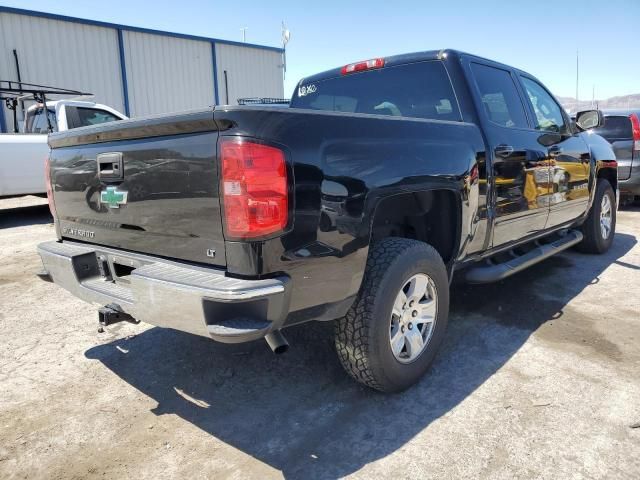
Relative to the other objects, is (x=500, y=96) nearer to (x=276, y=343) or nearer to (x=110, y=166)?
(x=276, y=343)

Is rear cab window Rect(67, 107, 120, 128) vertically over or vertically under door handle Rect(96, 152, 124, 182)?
over

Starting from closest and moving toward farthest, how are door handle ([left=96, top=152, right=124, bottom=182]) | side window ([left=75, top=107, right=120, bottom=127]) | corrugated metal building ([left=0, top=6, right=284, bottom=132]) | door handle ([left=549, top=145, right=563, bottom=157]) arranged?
door handle ([left=96, top=152, right=124, bottom=182]) < door handle ([left=549, top=145, right=563, bottom=157]) < side window ([left=75, top=107, right=120, bottom=127]) < corrugated metal building ([left=0, top=6, right=284, bottom=132])

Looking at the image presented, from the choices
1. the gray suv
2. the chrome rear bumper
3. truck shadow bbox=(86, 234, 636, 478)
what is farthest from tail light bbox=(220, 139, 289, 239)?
the gray suv

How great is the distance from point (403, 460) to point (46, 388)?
208 cm

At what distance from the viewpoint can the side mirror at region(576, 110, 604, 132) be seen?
4613 mm

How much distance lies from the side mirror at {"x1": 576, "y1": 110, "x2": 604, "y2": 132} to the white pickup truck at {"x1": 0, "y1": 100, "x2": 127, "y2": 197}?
22.4 feet

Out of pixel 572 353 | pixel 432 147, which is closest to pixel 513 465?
pixel 572 353

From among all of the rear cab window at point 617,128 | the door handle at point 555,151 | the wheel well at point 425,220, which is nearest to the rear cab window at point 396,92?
the wheel well at point 425,220

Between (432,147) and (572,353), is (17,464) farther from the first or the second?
(572,353)

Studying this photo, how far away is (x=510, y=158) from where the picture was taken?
10.9 feet

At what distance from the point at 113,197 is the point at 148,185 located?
332mm

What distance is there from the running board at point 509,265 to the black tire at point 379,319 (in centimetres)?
87

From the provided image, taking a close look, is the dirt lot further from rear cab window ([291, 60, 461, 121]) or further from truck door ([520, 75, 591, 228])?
rear cab window ([291, 60, 461, 121])

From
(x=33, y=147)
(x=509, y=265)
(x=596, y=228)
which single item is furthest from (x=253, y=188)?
(x=33, y=147)
